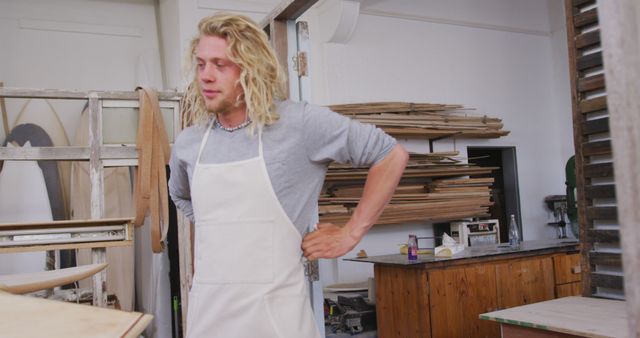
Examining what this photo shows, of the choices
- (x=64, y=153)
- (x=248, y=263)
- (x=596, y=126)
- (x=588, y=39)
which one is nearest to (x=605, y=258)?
(x=596, y=126)

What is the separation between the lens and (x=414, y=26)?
6.77 metres

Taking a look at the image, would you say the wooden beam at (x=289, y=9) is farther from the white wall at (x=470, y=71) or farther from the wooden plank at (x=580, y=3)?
the white wall at (x=470, y=71)

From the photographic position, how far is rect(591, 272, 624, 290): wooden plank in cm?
285

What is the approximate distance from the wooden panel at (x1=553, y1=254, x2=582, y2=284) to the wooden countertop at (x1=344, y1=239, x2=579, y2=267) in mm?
76

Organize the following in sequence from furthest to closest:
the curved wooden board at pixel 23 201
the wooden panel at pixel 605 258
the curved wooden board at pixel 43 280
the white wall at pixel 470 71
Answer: the white wall at pixel 470 71
the curved wooden board at pixel 23 201
the wooden panel at pixel 605 258
the curved wooden board at pixel 43 280

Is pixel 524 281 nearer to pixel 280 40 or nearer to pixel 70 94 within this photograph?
pixel 280 40

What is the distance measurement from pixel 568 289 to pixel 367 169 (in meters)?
2.20

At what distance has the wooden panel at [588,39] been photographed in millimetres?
2963

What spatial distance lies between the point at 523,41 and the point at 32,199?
6.37 m

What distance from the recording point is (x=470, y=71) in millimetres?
7176

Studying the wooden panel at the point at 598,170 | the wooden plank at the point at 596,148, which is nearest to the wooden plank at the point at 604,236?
the wooden panel at the point at 598,170

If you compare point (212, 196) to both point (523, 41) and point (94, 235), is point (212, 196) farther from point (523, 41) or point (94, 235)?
point (523, 41)

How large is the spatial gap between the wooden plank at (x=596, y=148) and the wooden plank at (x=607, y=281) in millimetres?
630

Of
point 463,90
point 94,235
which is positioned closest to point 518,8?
point 463,90
